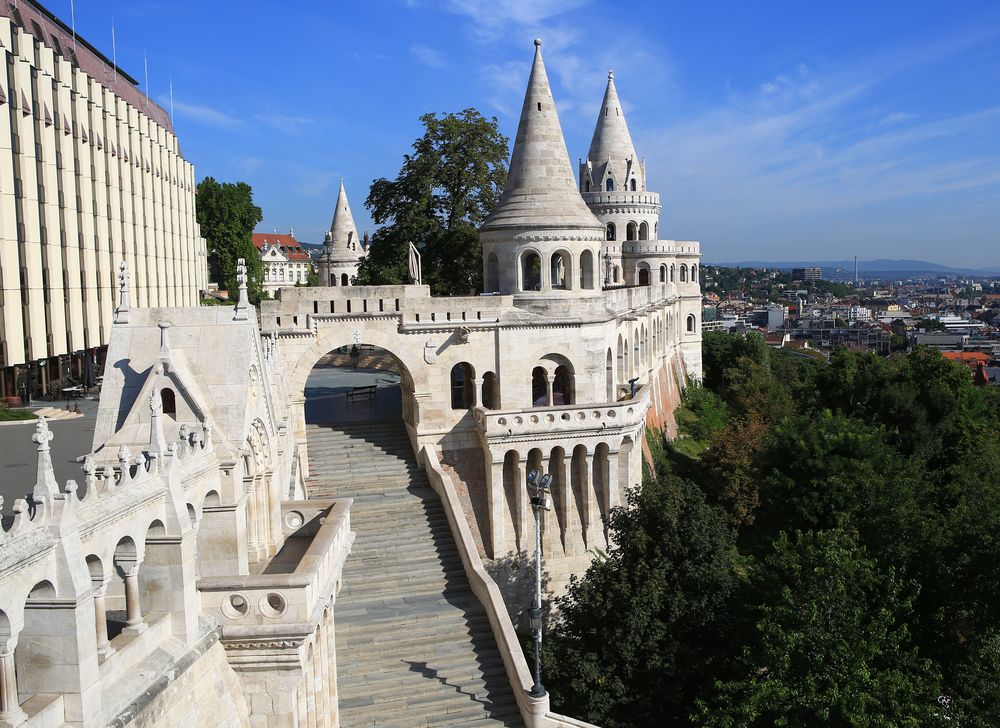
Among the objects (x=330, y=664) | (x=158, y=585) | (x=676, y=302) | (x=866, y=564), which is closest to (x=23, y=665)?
(x=158, y=585)

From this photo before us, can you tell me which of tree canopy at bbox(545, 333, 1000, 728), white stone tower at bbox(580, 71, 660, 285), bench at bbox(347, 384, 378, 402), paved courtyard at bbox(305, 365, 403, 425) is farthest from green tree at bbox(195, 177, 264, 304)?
tree canopy at bbox(545, 333, 1000, 728)

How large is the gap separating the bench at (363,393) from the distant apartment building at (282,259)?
95.0 meters

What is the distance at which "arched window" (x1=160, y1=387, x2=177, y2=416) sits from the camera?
12.0 metres

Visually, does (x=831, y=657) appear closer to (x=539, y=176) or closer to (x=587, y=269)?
(x=587, y=269)

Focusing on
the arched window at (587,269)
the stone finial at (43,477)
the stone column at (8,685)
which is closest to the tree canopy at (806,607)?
the arched window at (587,269)

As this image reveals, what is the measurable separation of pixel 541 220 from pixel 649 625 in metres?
13.2

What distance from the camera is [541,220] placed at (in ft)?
89.7

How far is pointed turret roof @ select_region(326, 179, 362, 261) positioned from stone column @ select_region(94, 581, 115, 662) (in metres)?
42.9

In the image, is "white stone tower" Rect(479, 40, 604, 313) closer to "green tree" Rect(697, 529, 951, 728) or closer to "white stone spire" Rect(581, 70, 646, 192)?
"green tree" Rect(697, 529, 951, 728)

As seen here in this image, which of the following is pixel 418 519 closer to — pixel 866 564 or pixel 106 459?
pixel 866 564

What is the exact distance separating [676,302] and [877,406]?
14.3 meters

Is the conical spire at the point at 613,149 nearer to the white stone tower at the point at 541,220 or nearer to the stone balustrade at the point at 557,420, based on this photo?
the white stone tower at the point at 541,220

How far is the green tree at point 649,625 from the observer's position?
1977 centimetres

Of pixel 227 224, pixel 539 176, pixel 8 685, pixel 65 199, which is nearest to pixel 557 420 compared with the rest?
pixel 539 176
